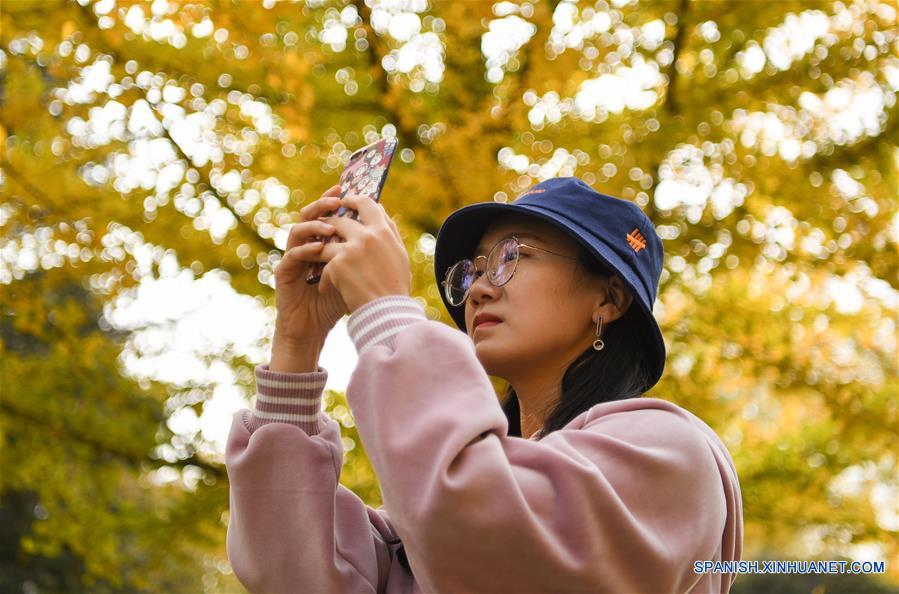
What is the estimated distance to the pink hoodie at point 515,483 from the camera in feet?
3.78

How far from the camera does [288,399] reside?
63.2 inches

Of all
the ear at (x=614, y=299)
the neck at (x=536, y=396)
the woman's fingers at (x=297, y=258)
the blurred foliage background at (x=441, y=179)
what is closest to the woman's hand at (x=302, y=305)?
the woman's fingers at (x=297, y=258)

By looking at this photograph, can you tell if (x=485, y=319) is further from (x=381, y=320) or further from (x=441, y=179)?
(x=441, y=179)

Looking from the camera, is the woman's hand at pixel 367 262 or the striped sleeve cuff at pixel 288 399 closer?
the woman's hand at pixel 367 262

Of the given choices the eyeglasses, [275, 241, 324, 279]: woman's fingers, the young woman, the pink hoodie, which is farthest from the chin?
[275, 241, 324, 279]: woman's fingers

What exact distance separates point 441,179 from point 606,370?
1791mm

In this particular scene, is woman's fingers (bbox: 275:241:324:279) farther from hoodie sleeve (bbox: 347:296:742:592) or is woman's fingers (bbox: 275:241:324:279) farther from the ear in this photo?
the ear

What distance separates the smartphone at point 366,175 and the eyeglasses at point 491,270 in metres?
0.32

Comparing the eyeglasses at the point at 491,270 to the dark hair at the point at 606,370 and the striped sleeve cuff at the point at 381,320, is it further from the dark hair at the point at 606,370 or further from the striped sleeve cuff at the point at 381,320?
→ the striped sleeve cuff at the point at 381,320

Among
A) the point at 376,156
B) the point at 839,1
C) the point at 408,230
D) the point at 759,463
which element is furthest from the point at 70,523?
the point at 839,1

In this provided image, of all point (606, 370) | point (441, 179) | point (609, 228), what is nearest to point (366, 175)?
point (609, 228)

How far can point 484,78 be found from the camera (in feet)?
12.9

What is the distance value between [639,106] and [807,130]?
2.24 ft

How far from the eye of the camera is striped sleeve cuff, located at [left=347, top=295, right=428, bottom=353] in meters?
1.28
